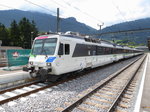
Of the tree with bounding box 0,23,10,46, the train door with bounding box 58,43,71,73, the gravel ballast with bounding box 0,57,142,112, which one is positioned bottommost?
the gravel ballast with bounding box 0,57,142,112

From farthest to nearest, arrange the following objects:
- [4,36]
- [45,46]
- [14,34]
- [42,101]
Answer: [4,36] < [14,34] < [45,46] < [42,101]

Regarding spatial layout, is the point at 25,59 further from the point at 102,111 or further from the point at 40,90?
the point at 102,111

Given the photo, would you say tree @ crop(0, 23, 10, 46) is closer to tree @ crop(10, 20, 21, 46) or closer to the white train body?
tree @ crop(10, 20, 21, 46)

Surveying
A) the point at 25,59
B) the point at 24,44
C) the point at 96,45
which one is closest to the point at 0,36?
the point at 24,44

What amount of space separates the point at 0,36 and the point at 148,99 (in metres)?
62.1

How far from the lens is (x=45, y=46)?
24.5ft

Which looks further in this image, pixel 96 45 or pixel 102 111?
Result: pixel 96 45

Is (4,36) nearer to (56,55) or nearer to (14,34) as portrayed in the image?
(14,34)

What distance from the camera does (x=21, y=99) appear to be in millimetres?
5160

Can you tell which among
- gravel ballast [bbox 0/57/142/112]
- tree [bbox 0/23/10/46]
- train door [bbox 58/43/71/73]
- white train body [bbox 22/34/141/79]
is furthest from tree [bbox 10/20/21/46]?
gravel ballast [bbox 0/57/142/112]

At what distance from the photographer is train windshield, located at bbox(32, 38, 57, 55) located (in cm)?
718

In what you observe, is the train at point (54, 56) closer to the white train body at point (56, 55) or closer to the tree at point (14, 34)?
the white train body at point (56, 55)

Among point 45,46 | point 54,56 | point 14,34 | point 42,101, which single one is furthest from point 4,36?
point 42,101

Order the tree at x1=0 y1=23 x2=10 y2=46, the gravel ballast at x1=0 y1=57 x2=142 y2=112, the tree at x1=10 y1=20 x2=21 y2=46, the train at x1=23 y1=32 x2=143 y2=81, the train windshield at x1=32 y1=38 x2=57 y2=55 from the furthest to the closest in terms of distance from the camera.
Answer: the tree at x1=0 y1=23 x2=10 y2=46 < the tree at x1=10 y1=20 x2=21 y2=46 < the train windshield at x1=32 y1=38 x2=57 y2=55 < the train at x1=23 y1=32 x2=143 y2=81 < the gravel ballast at x1=0 y1=57 x2=142 y2=112
